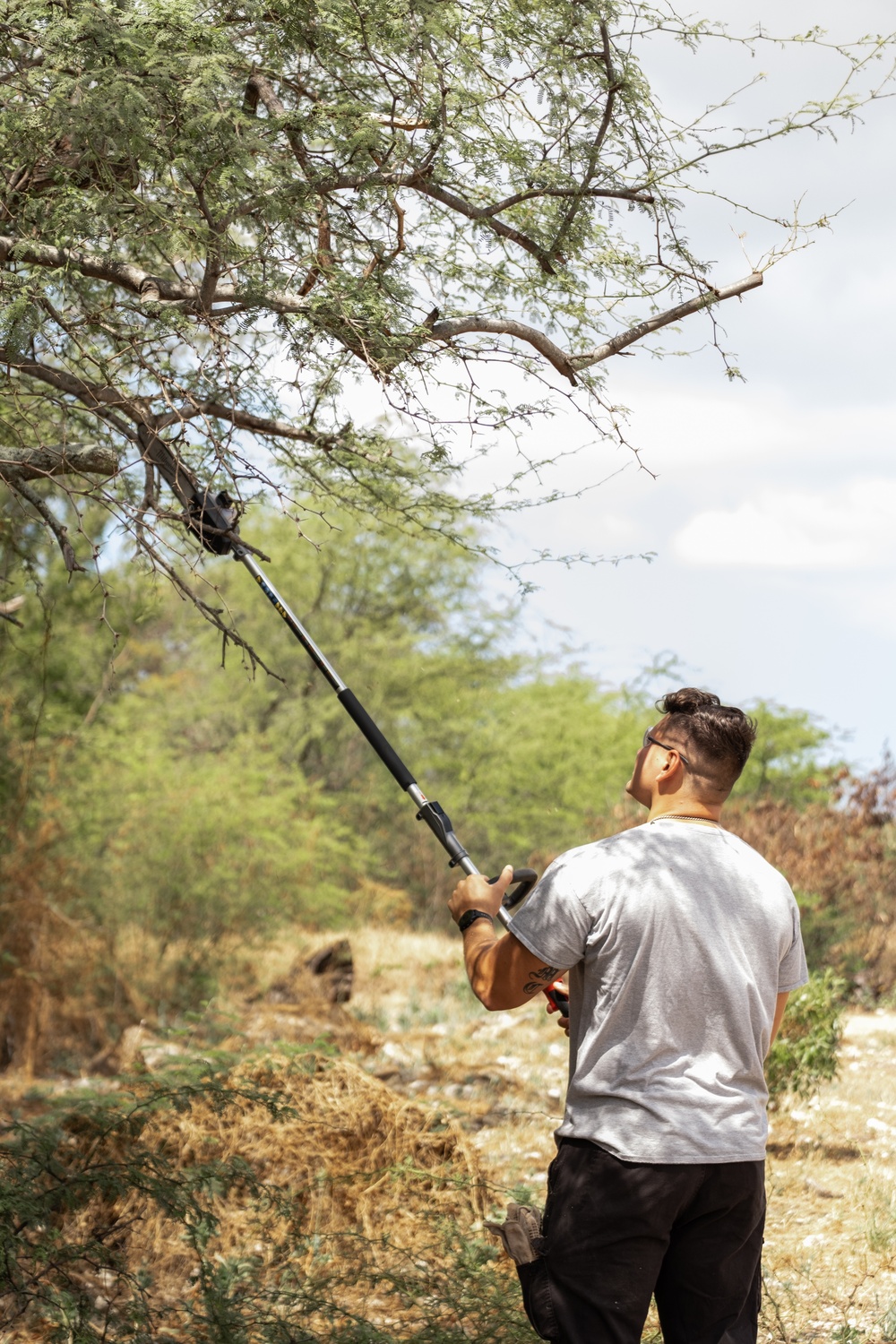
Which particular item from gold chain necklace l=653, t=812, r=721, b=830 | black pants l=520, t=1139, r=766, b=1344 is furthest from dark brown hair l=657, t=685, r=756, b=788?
black pants l=520, t=1139, r=766, b=1344

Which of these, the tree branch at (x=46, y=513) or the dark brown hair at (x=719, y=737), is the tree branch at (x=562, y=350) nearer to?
the tree branch at (x=46, y=513)

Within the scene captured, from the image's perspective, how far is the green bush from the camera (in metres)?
6.54

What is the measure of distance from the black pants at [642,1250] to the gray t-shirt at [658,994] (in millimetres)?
46

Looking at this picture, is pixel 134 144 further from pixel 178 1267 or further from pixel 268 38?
pixel 178 1267

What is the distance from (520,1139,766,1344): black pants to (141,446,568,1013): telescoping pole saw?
494mm

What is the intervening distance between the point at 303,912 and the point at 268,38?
994 centimetres

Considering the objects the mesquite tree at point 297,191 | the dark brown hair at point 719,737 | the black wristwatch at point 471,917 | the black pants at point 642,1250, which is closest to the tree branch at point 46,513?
the mesquite tree at point 297,191

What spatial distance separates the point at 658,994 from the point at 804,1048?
15.9ft

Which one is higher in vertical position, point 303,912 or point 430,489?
point 430,489

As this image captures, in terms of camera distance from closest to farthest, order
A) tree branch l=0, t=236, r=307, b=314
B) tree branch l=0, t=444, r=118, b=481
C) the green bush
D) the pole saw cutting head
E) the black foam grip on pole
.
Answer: the black foam grip on pole < tree branch l=0, t=236, r=307, b=314 < the pole saw cutting head < tree branch l=0, t=444, r=118, b=481 < the green bush

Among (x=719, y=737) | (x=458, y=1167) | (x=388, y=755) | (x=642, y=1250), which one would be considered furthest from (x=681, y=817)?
(x=458, y=1167)

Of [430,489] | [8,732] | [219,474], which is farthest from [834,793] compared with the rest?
[219,474]

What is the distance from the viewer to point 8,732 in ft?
34.0

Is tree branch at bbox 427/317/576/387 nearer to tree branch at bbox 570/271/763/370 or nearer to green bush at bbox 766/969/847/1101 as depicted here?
tree branch at bbox 570/271/763/370
